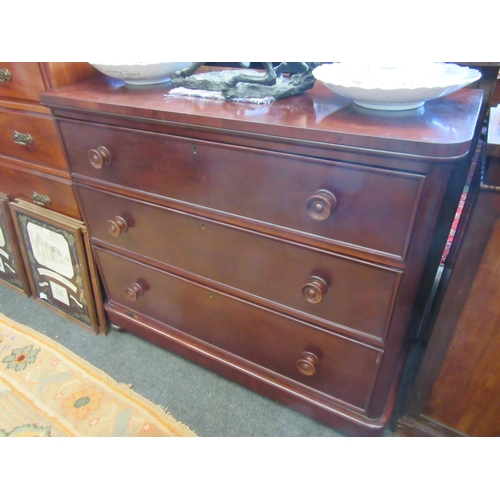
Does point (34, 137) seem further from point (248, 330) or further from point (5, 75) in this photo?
point (248, 330)

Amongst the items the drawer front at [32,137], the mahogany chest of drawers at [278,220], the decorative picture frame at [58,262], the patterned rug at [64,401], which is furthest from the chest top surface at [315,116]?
the patterned rug at [64,401]

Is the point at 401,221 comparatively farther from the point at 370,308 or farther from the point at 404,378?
the point at 404,378

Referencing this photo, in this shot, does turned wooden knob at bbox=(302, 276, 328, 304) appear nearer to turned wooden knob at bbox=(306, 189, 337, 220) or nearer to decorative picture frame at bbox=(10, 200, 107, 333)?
turned wooden knob at bbox=(306, 189, 337, 220)

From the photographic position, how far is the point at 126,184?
35.3 inches

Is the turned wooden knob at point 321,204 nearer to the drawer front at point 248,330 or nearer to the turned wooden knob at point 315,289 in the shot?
the turned wooden knob at point 315,289

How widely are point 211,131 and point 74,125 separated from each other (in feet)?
1.29

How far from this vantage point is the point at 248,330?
94 cm

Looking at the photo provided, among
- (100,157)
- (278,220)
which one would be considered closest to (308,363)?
(278,220)

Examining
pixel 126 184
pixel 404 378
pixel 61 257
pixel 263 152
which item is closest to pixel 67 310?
pixel 61 257

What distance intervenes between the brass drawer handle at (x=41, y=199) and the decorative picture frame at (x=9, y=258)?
0.48ft

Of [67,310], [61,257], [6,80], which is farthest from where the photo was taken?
[67,310]

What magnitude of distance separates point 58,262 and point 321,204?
3.15ft

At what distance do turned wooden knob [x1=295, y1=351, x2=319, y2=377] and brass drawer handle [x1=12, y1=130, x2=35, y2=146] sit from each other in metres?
0.95

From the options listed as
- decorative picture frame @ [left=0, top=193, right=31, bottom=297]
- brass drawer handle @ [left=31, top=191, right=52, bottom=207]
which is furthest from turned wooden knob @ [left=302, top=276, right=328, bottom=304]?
decorative picture frame @ [left=0, top=193, right=31, bottom=297]
